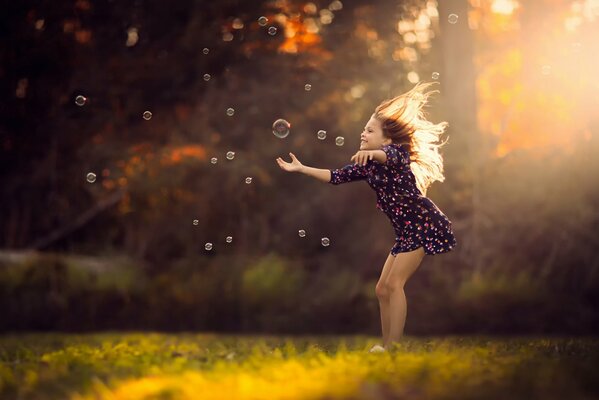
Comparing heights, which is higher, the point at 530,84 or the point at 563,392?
the point at 530,84

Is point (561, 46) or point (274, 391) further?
point (561, 46)

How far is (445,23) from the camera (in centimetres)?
1719

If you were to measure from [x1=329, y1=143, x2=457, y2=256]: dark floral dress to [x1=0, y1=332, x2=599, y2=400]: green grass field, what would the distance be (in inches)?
34.3

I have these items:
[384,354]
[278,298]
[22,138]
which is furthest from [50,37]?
[384,354]

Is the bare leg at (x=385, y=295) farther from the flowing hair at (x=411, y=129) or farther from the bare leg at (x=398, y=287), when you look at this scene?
the flowing hair at (x=411, y=129)

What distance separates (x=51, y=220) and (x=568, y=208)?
9564mm

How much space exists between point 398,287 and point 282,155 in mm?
10149

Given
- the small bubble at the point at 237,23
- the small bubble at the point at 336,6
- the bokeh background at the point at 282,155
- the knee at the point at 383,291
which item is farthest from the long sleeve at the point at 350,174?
the small bubble at the point at 336,6

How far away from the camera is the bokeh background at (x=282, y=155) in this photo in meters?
15.6

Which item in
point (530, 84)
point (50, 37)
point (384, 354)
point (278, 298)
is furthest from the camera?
point (530, 84)

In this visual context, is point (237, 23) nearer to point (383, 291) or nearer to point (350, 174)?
point (350, 174)

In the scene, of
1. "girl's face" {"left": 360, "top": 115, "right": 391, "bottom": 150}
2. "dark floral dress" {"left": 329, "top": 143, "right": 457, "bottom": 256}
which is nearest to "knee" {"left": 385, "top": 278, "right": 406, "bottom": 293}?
"dark floral dress" {"left": 329, "top": 143, "right": 457, "bottom": 256}

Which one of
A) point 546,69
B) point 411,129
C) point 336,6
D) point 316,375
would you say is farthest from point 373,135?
point 546,69

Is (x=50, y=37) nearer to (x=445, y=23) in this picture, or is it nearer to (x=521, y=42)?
(x=445, y=23)
